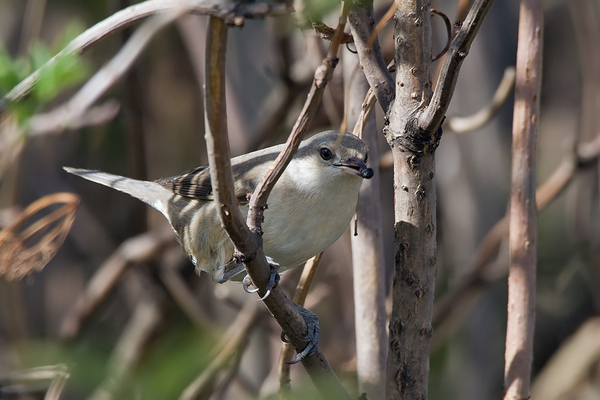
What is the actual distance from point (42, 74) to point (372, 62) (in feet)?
3.04

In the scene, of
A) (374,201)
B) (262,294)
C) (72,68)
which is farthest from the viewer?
(374,201)

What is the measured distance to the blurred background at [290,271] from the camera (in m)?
4.04

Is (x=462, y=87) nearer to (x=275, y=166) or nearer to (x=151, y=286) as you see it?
(x=151, y=286)

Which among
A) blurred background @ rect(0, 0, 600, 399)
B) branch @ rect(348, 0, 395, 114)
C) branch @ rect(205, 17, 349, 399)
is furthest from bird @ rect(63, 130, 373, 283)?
blurred background @ rect(0, 0, 600, 399)

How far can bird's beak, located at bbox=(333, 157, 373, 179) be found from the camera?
232 cm

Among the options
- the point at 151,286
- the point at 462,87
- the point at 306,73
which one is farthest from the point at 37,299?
the point at 462,87

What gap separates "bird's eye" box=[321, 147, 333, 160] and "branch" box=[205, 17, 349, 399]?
0.86m

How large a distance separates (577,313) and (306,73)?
3034 mm

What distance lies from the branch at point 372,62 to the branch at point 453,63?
0.24 meters

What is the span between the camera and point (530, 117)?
6.69ft

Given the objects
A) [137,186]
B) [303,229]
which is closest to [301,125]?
[303,229]

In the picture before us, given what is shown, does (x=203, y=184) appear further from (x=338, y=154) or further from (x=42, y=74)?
(x=42, y=74)

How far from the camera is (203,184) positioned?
3.13m

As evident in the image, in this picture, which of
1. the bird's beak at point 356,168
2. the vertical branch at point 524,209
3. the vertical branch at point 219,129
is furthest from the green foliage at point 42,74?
the vertical branch at point 524,209
